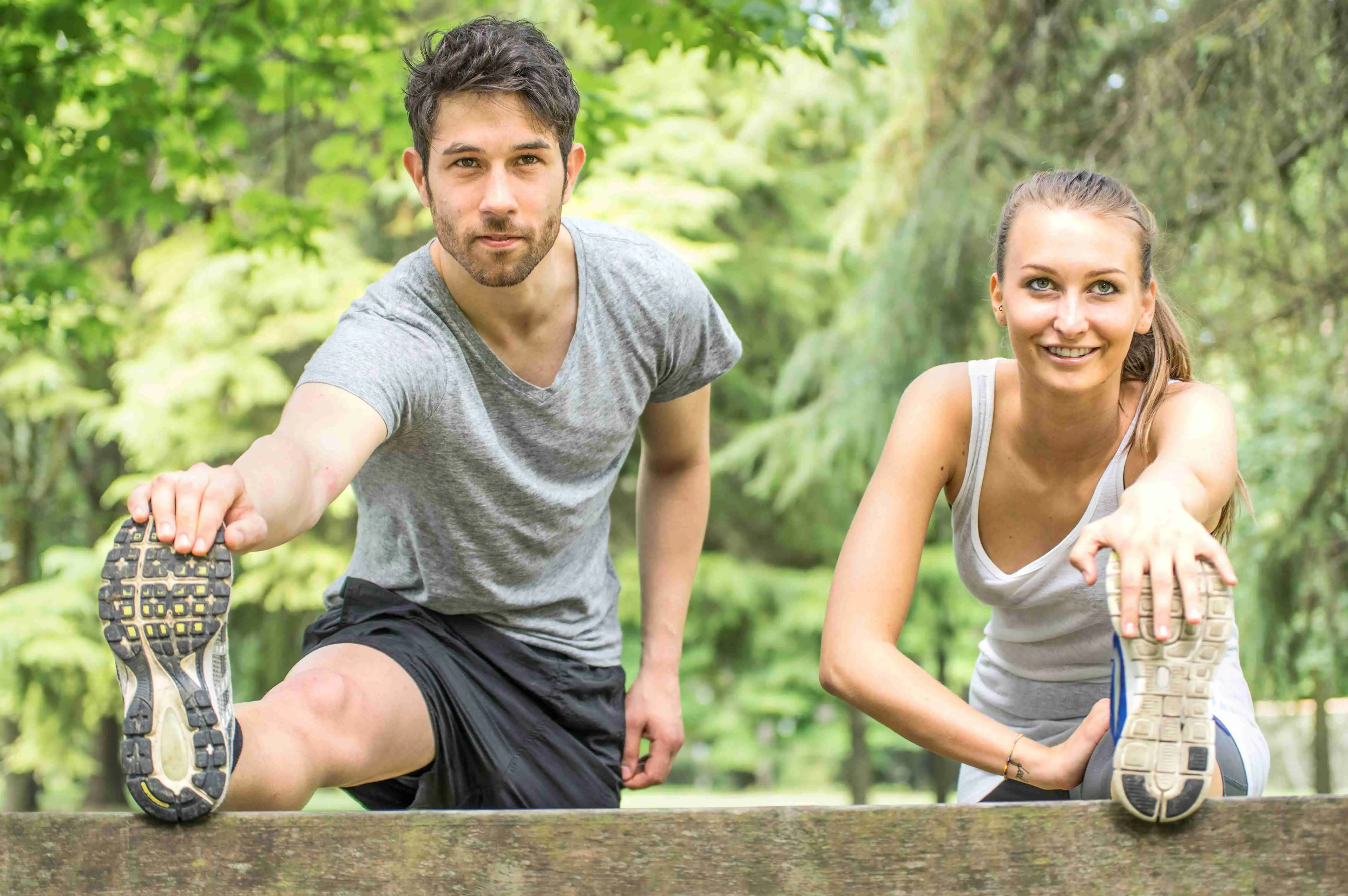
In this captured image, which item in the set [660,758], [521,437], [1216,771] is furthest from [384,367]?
[1216,771]

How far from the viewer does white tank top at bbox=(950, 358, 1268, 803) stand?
2.17 meters

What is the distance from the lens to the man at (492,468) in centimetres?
198

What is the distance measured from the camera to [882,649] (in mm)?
1942

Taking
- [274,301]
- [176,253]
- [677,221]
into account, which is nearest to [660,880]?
[677,221]

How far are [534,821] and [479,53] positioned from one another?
1.32m

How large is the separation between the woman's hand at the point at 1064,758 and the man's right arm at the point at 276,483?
41.6 inches

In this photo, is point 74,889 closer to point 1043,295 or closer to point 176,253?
point 1043,295

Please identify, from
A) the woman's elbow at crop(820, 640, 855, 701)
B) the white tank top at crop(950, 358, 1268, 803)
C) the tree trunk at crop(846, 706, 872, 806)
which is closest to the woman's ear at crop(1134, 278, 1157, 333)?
the white tank top at crop(950, 358, 1268, 803)

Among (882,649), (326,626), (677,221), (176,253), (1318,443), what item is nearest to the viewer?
(882,649)

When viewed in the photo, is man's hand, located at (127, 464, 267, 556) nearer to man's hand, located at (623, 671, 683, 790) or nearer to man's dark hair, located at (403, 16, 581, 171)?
man's dark hair, located at (403, 16, 581, 171)

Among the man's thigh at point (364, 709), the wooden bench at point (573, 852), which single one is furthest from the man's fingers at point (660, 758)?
the wooden bench at point (573, 852)

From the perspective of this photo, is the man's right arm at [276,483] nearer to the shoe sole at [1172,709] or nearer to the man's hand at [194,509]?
the man's hand at [194,509]

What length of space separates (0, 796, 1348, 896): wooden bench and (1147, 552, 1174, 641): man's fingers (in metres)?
0.22

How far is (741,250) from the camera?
34.8ft
